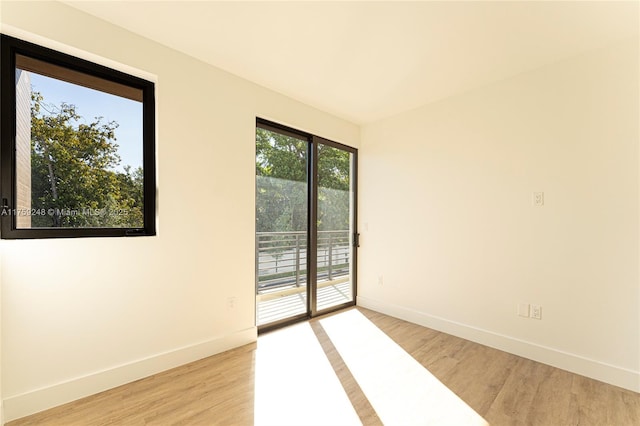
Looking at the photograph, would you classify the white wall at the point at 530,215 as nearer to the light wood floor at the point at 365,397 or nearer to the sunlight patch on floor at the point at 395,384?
the light wood floor at the point at 365,397

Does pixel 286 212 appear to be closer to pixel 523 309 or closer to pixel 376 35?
pixel 376 35

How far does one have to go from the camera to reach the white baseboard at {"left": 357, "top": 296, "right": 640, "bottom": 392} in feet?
6.48

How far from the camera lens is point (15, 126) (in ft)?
5.46

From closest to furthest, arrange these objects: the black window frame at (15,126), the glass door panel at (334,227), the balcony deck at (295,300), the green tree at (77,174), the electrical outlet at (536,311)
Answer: the black window frame at (15,126) → the green tree at (77,174) → the electrical outlet at (536,311) → the balcony deck at (295,300) → the glass door panel at (334,227)

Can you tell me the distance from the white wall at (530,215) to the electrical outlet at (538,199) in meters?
0.04

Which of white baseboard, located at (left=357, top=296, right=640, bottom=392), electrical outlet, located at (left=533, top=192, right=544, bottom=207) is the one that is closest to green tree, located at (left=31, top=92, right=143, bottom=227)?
white baseboard, located at (left=357, top=296, right=640, bottom=392)

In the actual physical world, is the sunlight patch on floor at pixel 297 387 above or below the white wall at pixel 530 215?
below

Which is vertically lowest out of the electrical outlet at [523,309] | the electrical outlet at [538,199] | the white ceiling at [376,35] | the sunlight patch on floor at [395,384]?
the sunlight patch on floor at [395,384]

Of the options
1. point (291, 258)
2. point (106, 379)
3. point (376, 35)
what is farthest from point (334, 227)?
point (106, 379)

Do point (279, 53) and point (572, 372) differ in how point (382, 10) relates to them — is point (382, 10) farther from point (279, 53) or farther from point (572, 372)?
point (572, 372)

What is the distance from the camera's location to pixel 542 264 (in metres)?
2.36

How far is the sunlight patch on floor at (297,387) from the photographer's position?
163cm

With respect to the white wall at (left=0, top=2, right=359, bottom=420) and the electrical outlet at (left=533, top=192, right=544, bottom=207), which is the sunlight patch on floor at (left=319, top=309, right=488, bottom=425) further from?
the electrical outlet at (left=533, top=192, right=544, bottom=207)

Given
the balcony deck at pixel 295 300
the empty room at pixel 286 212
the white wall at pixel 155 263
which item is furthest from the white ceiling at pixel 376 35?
the balcony deck at pixel 295 300
